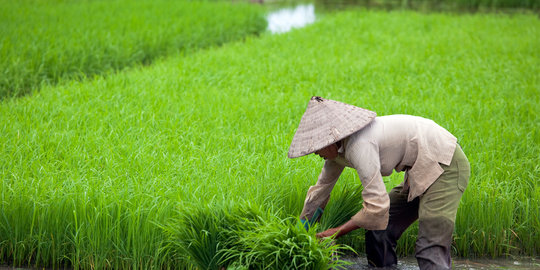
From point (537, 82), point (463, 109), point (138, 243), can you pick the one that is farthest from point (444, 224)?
point (537, 82)

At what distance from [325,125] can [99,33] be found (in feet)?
22.1

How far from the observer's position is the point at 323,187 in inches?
115

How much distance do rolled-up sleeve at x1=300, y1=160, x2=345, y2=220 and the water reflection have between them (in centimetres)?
961

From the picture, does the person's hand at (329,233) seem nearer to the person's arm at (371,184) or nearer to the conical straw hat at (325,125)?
the person's arm at (371,184)

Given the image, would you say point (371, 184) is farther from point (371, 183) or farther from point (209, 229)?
point (209, 229)

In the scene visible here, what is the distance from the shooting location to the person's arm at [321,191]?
2893 millimetres

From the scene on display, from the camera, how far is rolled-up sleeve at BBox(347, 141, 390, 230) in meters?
2.56

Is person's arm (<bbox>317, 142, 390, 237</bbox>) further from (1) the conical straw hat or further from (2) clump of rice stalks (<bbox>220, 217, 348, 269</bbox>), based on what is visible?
(2) clump of rice stalks (<bbox>220, 217, 348, 269</bbox>)

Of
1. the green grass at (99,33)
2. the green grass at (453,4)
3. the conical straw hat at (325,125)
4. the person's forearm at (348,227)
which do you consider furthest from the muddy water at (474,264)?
the green grass at (453,4)

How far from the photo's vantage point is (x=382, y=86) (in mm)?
6809

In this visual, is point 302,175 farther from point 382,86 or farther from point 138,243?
point 382,86

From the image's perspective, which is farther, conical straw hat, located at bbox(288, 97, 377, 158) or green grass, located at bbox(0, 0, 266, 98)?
green grass, located at bbox(0, 0, 266, 98)

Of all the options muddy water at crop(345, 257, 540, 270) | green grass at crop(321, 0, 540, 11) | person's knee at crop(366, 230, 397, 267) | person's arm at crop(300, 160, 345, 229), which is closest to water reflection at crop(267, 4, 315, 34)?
green grass at crop(321, 0, 540, 11)

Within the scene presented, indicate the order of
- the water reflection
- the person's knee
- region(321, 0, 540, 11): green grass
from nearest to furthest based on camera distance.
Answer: the person's knee → the water reflection → region(321, 0, 540, 11): green grass
